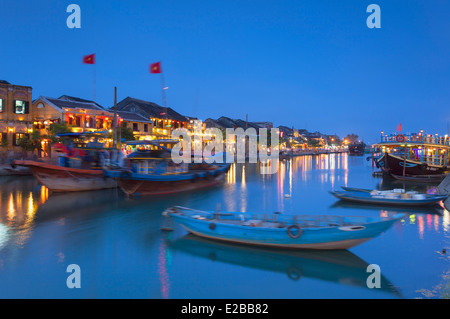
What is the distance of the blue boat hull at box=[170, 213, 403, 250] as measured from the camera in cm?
900

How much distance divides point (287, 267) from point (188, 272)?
9.85 ft

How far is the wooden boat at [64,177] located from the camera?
19.7 m

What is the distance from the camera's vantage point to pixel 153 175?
1958 centimetres

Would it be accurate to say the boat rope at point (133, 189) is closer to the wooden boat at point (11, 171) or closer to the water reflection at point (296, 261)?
the water reflection at point (296, 261)

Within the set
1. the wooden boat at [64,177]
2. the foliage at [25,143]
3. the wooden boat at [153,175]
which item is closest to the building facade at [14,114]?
the foliage at [25,143]

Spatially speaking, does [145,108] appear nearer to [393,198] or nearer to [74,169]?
[74,169]

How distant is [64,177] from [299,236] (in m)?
17.5

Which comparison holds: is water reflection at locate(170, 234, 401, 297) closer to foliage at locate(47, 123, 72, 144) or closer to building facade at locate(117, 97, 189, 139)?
foliage at locate(47, 123, 72, 144)

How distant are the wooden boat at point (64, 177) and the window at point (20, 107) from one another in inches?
736

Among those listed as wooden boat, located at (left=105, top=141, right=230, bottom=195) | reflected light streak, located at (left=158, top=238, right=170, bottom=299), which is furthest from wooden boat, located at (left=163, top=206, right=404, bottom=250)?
wooden boat, located at (left=105, top=141, right=230, bottom=195)

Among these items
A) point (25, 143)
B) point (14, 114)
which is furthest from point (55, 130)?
point (14, 114)
